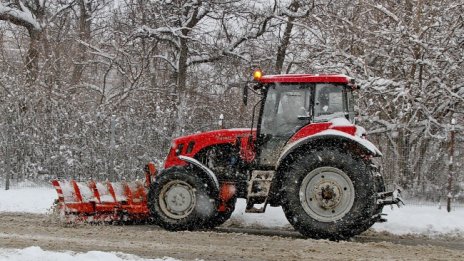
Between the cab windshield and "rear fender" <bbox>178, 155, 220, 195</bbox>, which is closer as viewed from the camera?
the cab windshield

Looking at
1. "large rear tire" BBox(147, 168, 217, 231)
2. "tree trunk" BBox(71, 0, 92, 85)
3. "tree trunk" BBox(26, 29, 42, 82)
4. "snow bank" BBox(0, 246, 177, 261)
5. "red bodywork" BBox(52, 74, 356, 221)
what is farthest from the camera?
"tree trunk" BBox(71, 0, 92, 85)

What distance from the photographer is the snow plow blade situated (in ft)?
32.1

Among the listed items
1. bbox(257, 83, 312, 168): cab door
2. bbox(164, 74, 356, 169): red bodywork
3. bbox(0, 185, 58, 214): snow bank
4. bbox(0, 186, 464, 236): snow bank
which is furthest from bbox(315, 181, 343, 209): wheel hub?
bbox(0, 185, 58, 214): snow bank

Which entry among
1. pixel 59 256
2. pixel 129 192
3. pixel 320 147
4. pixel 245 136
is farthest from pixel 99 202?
pixel 320 147

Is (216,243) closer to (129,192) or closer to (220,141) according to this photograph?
(220,141)

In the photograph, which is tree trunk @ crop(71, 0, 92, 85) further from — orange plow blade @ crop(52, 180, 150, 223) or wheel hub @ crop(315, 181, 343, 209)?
wheel hub @ crop(315, 181, 343, 209)

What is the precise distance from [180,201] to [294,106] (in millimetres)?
2186

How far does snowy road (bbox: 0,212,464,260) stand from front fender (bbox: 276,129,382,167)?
1.19 m

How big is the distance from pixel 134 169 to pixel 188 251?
783 centimetres

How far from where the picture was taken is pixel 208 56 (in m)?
20.1

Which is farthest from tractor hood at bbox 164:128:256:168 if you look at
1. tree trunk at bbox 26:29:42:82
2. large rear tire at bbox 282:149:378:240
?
tree trunk at bbox 26:29:42:82

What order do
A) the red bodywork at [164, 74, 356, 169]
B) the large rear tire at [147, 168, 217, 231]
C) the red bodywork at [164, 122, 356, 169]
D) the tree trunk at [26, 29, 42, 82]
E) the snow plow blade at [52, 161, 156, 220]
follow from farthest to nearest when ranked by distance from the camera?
the tree trunk at [26, 29, 42, 82], the snow plow blade at [52, 161, 156, 220], the red bodywork at [164, 122, 356, 169], the large rear tire at [147, 168, 217, 231], the red bodywork at [164, 74, 356, 169]

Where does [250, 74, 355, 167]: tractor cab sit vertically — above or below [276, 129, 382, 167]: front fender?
above

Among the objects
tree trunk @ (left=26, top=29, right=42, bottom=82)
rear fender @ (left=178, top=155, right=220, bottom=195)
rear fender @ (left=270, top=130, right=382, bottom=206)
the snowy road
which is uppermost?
tree trunk @ (left=26, top=29, right=42, bottom=82)
